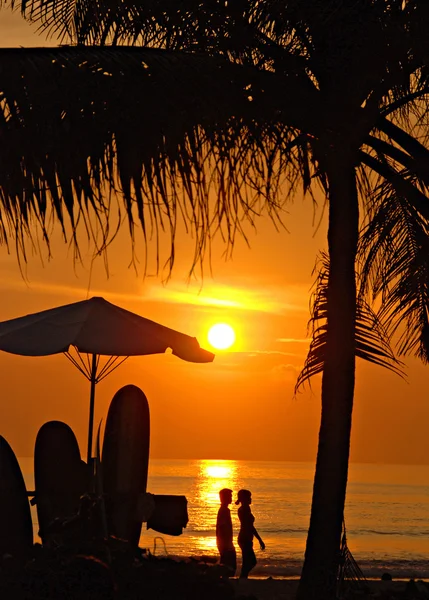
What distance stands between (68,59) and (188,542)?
43219mm

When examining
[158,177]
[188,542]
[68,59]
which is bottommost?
[188,542]

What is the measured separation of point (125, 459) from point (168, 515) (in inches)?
32.2

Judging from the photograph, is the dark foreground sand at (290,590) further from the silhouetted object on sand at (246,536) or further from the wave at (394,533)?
the wave at (394,533)

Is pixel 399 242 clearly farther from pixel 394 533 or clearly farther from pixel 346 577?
pixel 394 533

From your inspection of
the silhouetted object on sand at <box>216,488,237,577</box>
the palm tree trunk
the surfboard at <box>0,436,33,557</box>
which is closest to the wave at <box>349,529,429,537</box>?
the silhouetted object on sand at <box>216,488,237,577</box>

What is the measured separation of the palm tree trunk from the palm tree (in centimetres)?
1

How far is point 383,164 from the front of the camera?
1034 centimetres

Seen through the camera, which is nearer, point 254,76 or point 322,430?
point 254,76

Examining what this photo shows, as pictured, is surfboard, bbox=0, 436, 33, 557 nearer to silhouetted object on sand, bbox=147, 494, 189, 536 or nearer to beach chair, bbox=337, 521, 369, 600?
silhouetted object on sand, bbox=147, 494, 189, 536

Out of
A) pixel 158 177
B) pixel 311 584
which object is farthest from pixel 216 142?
pixel 311 584

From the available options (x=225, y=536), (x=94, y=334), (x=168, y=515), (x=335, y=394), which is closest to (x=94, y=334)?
(x=94, y=334)

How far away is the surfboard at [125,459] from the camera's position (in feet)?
29.3

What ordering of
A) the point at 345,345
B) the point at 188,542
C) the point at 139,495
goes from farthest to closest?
the point at 188,542
the point at 345,345
the point at 139,495

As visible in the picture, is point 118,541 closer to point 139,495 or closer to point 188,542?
point 139,495
